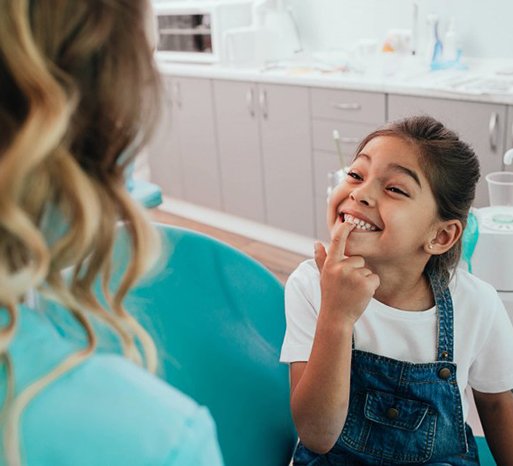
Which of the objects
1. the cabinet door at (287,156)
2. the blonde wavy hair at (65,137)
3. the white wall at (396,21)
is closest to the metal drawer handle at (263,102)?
the cabinet door at (287,156)

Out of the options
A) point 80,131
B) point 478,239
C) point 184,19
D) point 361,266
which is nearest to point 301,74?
point 184,19

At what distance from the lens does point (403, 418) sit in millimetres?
1134

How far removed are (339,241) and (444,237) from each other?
213 millimetres

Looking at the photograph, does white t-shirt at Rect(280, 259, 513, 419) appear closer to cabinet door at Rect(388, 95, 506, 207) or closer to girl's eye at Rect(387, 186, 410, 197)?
girl's eye at Rect(387, 186, 410, 197)

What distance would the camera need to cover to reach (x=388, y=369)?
3.77 feet

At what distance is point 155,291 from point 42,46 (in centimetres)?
65

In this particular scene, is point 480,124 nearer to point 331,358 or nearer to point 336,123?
point 336,123

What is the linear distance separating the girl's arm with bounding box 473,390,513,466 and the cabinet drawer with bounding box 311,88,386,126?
196 cm

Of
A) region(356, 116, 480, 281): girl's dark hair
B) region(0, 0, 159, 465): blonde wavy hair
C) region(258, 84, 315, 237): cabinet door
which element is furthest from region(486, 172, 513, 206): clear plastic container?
region(0, 0, 159, 465): blonde wavy hair

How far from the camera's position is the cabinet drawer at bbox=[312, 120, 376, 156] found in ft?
10.2

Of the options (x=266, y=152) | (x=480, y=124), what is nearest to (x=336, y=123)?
(x=266, y=152)

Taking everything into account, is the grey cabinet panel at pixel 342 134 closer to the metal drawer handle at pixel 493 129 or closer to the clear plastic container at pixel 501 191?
the metal drawer handle at pixel 493 129

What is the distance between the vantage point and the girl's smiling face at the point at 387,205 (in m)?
1.12

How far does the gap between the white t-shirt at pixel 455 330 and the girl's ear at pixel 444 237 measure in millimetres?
73
